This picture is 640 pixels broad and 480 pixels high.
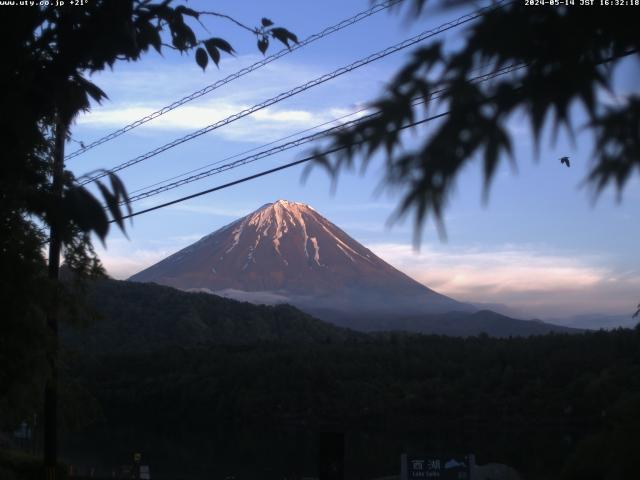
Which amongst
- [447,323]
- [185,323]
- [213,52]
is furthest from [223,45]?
[447,323]

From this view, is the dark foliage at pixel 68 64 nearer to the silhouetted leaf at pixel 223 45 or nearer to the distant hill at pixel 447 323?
the silhouetted leaf at pixel 223 45

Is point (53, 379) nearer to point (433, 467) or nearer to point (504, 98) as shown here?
point (433, 467)

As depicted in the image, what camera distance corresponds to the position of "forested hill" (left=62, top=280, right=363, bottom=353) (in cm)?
8606

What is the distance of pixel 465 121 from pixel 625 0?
781mm

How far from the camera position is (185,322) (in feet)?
309

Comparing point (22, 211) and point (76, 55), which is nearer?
point (76, 55)

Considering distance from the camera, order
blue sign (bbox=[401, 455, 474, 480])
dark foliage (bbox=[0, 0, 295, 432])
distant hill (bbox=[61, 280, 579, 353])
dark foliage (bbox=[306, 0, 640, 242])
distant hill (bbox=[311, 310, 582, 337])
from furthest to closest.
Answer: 1. distant hill (bbox=[311, 310, 582, 337])
2. distant hill (bbox=[61, 280, 579, 353])
3. blue sign (bbox=[401, 455, 474, 480])
4. dark foliage (bbox=[0, 0, 295, 432])
5. dark foliage (bbox=[306, 0, 640, 242])

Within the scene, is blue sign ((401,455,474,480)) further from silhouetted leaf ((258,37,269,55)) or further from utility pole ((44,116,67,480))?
silhouetted leaf ((258,37,269,55))

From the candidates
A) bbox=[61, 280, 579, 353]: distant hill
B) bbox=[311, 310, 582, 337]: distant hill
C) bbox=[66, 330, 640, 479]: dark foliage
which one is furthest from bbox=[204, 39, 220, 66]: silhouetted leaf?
bbox=[311, 310, 582, 337]: distant hill

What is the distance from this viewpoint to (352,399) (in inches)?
2437

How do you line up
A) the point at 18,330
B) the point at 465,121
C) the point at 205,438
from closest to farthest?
1. the point at 465,121
2. the point at 18,330
3. the point at 205,438

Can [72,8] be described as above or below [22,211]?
above

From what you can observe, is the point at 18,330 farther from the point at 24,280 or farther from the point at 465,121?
the point at 465,121

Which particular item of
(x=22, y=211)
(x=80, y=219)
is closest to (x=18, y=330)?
(x=22, y=211)
